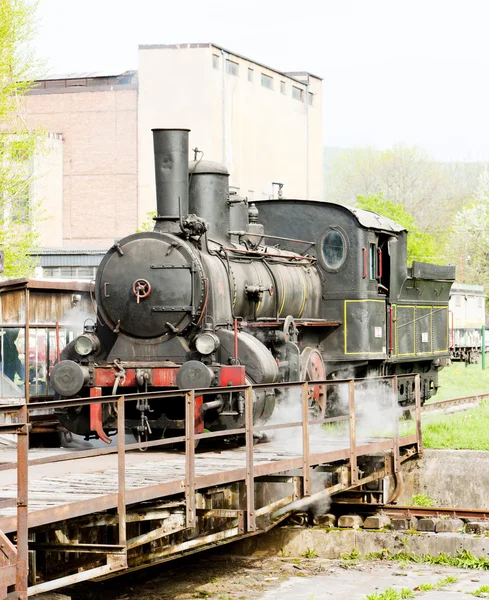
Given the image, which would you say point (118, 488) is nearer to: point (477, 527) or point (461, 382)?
point (477, 527)

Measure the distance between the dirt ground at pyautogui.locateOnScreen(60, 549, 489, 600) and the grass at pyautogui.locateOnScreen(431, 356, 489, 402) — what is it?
11.5 m

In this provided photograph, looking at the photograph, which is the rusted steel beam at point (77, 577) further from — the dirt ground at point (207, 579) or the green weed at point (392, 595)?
the green weed at point (392, 595)

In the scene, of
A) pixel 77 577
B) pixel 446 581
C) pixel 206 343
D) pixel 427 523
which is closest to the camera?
pixel 77 577

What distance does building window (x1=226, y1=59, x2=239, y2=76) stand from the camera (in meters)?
49.4

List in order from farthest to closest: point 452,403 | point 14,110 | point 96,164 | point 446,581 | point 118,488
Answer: point 96,164 < point 14,110 < point 452,403 < point 446,581 < point 118,488

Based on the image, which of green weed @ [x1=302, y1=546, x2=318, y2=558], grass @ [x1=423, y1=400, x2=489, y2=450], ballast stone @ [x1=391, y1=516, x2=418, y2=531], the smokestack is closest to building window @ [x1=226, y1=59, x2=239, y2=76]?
grass @ [x1=423, y1=400, x2=489, y2=450]

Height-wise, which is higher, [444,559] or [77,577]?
[77,577]

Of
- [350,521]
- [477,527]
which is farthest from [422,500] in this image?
[477,527]

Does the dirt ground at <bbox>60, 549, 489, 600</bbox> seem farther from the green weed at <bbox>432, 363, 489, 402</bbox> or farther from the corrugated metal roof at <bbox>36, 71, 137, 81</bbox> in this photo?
the corrugated metal roof at <bbox>36, 71, 137, 81</bbox>

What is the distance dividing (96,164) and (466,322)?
20.2 meters

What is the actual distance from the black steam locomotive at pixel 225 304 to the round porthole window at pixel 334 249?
0.02 m

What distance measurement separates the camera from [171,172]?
12.5 metres

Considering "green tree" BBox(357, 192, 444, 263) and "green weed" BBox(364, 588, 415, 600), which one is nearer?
"green weed" BBox(364, 588, 415, 600)

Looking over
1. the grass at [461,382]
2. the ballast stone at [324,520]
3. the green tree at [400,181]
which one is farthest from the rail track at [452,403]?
the green tree at [400,181]
